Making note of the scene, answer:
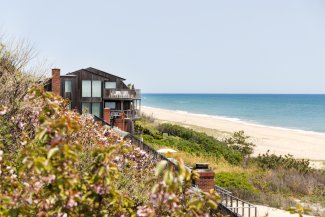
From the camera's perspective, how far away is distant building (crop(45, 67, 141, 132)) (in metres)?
41.3

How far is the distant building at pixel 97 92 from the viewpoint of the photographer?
136ft

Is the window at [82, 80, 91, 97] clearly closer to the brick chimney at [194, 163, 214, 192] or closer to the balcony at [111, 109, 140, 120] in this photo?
the balcony at [111, 109, 140, 120]

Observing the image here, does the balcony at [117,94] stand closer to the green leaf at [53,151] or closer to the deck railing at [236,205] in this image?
the deck railing at [236,205]

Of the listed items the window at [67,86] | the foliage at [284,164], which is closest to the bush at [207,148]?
the foliage at [284,164]

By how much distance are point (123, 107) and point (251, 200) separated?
2757cm

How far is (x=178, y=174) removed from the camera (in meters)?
3.45

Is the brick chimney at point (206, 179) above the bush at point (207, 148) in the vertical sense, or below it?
above

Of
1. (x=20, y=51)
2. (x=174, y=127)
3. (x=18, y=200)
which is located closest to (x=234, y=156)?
(x=174, y=127)

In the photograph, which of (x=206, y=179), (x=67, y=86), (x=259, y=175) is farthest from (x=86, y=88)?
(x=206, y=179)

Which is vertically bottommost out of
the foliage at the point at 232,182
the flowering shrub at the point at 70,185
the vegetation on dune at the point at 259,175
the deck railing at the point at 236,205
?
the vegetation on dune at the point at 259,175

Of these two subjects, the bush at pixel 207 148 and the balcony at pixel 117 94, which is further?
the balcony at pixel 117 94

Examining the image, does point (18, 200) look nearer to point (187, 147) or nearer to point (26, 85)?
point (26, 85)

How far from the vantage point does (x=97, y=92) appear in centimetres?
4281

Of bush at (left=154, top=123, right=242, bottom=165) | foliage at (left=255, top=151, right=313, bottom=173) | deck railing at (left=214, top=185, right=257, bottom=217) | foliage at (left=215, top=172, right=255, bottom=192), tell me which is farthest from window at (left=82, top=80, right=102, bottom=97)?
deck railing at (left=214, top=185, right=257, bottom=217)
